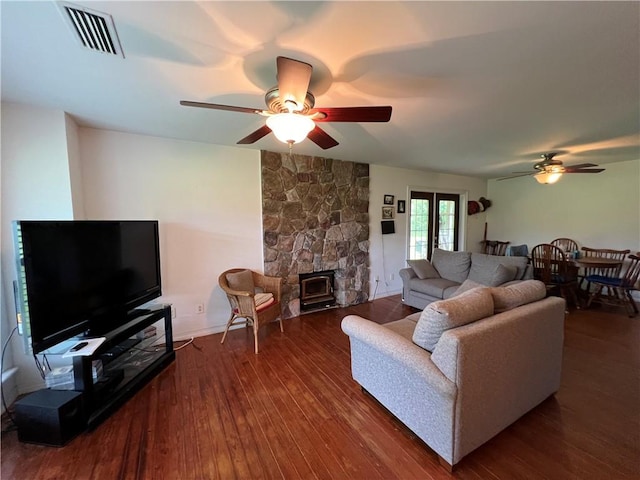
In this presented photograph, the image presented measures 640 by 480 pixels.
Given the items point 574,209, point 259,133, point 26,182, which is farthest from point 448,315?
point 574,209

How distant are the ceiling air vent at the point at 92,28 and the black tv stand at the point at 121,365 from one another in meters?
1.90

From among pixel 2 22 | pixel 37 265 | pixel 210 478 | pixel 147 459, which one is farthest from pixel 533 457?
pixel 2 22

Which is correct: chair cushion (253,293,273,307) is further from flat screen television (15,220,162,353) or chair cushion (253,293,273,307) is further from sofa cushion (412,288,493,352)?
sofa cushion (412,288,493,352)

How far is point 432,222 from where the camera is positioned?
18.4 ft

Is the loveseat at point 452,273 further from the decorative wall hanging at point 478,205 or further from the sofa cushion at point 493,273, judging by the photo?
the decorative wall hanging at point 478,205

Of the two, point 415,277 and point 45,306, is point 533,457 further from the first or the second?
point 45,306

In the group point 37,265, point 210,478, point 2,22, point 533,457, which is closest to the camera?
point 2,22

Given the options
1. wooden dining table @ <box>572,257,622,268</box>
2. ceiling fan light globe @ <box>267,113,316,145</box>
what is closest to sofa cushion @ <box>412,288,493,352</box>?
ceiling fan light globe @ <box>267,113,316,145</box>

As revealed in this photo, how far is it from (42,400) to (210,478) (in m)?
1.25

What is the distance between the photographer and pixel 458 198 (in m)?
6.05

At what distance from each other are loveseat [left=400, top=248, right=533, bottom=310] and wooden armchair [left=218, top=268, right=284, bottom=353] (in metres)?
2.08

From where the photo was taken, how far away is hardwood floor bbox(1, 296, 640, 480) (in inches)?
59.2

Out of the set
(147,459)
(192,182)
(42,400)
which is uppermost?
(192,182)

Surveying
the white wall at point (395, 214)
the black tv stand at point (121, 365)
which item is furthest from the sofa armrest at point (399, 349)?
the white wall at point (395, 214)
